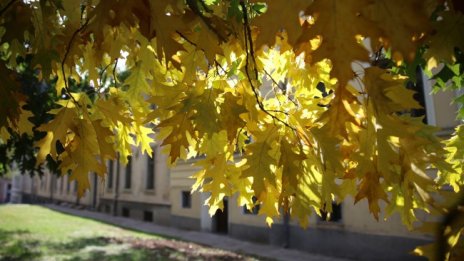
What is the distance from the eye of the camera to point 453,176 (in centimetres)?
292

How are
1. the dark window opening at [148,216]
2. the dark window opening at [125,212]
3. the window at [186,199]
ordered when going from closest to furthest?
the window at [186,199]
the dark window opening at [148,216]
the dark window opening at [125,212]

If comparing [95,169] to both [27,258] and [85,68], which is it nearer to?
[85,68]

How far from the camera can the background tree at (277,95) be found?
1.17m

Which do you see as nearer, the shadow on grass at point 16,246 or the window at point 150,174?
the shadow on grass at point 16,246

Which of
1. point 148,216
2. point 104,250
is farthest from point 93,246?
point 148,216

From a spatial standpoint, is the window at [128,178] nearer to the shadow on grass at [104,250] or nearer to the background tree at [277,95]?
the shadow on grass at [104,250]

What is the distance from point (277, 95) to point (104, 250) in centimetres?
1031

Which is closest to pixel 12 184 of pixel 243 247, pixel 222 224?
pixel 222 224

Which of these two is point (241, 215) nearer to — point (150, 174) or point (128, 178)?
point (150, 174)

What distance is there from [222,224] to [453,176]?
43.6ft

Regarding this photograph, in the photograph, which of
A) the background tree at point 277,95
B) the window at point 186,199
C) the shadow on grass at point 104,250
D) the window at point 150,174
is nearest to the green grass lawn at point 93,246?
the shadow on grass at point 104,250

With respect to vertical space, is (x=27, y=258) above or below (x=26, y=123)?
below

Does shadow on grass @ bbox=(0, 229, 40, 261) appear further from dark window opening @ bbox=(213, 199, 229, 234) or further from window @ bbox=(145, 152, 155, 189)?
dark window opening @ bbox=(213, 199, 229, 234)

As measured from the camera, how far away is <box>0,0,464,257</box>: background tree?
3.84 feet
